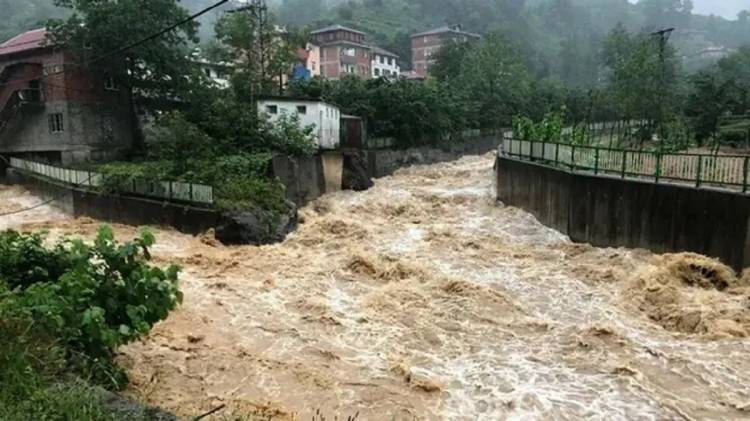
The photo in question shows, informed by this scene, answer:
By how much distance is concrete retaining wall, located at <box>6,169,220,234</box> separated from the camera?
18.8 metres

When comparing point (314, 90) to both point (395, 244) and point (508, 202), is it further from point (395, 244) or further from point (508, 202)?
point (395, 244)

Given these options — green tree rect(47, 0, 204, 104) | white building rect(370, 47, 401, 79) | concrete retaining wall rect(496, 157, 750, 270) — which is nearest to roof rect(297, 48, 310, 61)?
green tree rect(47, 0, 204, 104)

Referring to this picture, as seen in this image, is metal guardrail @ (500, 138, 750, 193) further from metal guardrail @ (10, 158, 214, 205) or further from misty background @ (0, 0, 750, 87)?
misty background @ (0, 0, 750, 87)

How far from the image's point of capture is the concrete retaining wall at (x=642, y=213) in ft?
42.2

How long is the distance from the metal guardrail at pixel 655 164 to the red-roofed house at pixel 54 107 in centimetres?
2539

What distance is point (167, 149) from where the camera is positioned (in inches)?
890

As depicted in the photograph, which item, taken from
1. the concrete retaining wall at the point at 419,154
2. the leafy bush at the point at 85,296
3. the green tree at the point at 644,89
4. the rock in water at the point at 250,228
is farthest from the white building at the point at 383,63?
the leafy bush at the point at 85,296

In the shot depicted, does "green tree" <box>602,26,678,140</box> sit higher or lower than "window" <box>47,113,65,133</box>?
higher

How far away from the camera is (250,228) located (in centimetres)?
1802

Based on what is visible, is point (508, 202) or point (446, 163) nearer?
point (508, 202)

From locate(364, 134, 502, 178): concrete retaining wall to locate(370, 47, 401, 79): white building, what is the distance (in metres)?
35.8

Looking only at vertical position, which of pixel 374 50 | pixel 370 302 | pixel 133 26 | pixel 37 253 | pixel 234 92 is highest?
pixel 374 50

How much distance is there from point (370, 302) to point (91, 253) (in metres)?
6.62

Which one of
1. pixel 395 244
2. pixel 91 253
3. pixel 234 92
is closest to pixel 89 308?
pixel 91 253
